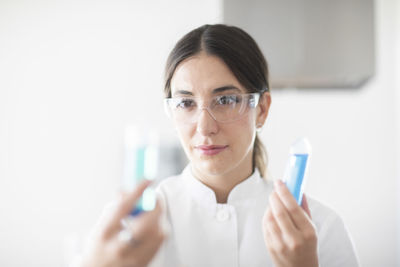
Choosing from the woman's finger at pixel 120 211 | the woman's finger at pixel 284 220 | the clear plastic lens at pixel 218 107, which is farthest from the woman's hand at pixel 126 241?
the clear plastic lens at pixel 218 107

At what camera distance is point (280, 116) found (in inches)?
99.7

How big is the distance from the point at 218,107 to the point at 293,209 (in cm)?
39

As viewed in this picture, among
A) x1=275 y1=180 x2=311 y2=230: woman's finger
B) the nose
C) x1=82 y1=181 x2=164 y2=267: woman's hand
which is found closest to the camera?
x1=82 y1=181 x2=164 y2=267: woman's hand

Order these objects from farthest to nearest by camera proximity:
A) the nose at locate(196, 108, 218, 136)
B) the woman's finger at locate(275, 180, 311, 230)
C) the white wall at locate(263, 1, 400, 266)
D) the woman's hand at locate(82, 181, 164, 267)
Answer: the white wall at locate(263, 1, 400, 266) < the nose at locate(196, 108, 218, 136) < the woman's finger at locate(275, 180, 311, 230) < the woman's hand at locate(82, 181, 164, 267)

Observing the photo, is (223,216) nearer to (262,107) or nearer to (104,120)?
(262,107)

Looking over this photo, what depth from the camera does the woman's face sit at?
96 centimetres

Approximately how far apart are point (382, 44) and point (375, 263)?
1769mm

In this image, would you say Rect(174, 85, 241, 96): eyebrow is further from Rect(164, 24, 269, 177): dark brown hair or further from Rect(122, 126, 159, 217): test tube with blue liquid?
Rect(122, 126, 159, 217): test tube with blue liquid

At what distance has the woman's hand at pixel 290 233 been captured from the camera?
2.42 feet

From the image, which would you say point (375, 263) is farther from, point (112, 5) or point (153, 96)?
point (112, 5)

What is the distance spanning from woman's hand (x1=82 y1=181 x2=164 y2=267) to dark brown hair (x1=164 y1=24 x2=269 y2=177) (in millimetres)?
534

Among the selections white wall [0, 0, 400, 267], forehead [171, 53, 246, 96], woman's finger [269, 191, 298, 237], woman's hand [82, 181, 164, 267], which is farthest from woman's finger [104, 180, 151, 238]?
white wall [0, 0, 400, 267]

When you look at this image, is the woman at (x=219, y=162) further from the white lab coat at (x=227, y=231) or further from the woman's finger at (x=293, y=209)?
the woman's finger at (x=293, y=209)

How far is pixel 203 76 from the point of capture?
97cm
